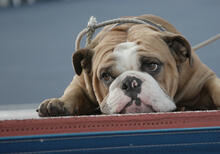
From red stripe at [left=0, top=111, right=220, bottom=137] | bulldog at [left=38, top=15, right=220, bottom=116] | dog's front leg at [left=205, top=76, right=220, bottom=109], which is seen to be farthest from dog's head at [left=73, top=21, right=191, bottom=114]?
red stripe at [left=0, top=111, right=220, bottom=137]

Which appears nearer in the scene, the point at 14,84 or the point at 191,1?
the point at 14,84

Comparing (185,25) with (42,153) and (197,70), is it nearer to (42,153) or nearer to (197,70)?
(197,70)

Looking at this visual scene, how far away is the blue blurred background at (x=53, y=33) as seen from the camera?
16.5ft

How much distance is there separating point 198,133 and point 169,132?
2.6 inches

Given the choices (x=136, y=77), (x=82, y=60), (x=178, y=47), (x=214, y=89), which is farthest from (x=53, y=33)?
(x=136, y=77)

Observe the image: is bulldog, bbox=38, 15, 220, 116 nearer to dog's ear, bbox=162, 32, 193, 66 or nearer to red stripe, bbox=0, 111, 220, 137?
dog's ear, bbox=162, 32, 193, 66

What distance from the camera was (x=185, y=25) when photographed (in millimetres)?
6566

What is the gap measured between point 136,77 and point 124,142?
501 mm

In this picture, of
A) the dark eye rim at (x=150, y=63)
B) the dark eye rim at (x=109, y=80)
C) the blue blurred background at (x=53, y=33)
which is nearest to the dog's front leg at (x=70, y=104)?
the dark eye rim at (x=109, y=80)

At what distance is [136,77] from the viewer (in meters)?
1.41

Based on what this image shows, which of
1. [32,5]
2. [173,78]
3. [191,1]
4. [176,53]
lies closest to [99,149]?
[173,78]

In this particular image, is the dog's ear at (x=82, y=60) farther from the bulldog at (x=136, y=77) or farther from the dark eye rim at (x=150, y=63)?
A: the dark eye rim at (x=150, y=63)

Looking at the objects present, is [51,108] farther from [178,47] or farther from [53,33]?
[53,33]

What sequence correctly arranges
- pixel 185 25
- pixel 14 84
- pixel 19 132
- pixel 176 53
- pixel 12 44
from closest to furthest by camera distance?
pixel 19 132 → pixel 176 53 → pixel 14 84 → pixel 185 25 → pixel 12 44
